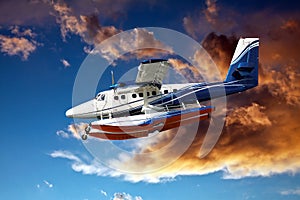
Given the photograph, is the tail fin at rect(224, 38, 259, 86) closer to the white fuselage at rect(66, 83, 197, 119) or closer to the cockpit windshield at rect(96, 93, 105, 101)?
the white fuselage at rect(66, 83, 197, 119)

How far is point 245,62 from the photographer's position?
1970 centimetres

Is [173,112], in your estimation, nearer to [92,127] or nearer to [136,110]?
[136,110]

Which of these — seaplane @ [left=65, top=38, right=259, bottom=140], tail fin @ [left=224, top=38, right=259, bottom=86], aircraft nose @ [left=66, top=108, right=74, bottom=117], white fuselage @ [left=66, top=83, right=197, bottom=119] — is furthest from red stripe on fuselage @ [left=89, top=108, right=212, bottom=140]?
tail fin @ [left=224, top=38, right=259, bottom=86]

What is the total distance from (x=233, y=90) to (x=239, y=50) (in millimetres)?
2657

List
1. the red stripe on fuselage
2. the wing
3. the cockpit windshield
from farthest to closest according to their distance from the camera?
the cockpit windshield
the red stripe on fuselage
the wing

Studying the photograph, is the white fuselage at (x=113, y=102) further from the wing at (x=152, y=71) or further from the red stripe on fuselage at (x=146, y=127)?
the red stripe on fuselage at (x=146, y=127)

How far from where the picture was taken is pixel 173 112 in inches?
651

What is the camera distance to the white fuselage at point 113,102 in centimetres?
1773

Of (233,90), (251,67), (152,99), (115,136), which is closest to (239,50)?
(251,67)

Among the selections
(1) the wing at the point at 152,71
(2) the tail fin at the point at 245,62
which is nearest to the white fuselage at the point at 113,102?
(1) the wing at the point at 152,71

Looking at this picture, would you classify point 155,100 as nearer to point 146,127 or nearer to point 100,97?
point 146,127

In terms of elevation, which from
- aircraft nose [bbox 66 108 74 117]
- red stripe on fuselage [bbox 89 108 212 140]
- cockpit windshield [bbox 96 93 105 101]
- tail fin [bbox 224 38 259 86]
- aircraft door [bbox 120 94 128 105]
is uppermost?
tail fin [bbox 224 38 259 86]

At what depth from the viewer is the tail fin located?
763 inches

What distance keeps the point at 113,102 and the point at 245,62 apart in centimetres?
772
